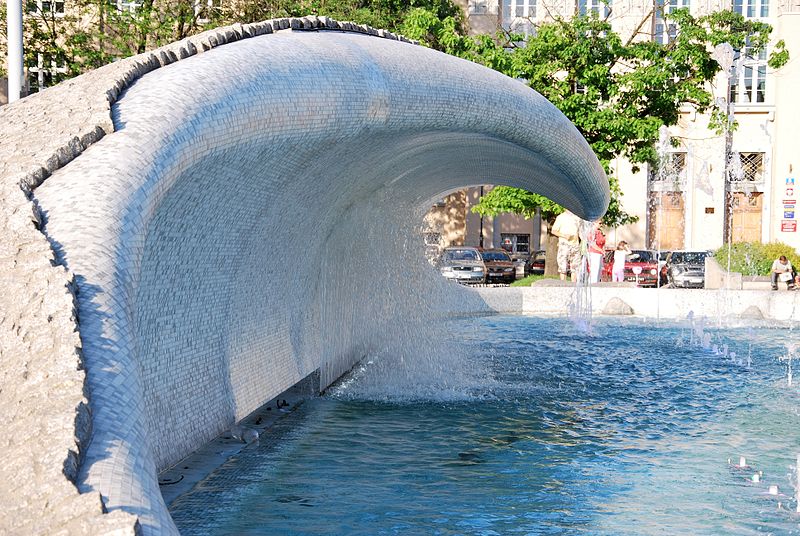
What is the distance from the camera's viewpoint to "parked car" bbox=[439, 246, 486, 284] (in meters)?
36.8

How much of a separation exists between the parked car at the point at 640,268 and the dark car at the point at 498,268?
3.86m

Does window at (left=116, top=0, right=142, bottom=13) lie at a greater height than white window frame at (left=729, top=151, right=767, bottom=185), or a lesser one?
greater

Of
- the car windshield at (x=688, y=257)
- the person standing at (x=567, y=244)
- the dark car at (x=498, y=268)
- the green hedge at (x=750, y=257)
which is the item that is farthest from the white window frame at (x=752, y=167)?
the person standing at (x=567, y=244)

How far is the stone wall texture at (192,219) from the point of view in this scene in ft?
10.5

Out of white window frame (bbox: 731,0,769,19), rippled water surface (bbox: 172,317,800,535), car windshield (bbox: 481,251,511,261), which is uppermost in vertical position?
white window frame (bbox: 731,0,769,19)

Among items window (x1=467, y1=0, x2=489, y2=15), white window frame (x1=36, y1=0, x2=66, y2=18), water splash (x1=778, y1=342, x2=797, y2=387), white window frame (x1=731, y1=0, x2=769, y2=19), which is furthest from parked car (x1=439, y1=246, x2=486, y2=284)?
white window frame (x1=731, y1=0, x2=769, y2=19)

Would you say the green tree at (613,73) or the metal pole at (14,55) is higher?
the green tree at (613,73)

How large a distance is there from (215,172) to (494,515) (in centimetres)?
242

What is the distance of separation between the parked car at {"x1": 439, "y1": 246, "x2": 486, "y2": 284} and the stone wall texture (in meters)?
25.2

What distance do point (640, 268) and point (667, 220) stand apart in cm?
1389

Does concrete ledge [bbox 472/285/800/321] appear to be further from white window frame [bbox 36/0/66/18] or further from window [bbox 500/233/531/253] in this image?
window [bbox 500/233/531/253]

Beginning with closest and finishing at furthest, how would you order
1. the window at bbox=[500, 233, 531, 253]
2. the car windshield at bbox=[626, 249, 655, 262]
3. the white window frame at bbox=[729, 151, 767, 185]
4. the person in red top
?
the person in red top < the car windshield at bbox=[626, 249, 655, 262] < the white window frame at bbox=[729, 151, 767, 185] < the window at bbox=[500, 233, 531, 253]

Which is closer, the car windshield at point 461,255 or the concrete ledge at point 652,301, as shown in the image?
the concrete ledge at point 652,301

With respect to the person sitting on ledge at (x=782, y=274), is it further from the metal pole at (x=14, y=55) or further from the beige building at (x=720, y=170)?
the metal pole at (x=14, y=55)
